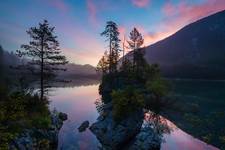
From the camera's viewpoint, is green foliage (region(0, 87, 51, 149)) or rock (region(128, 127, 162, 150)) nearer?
green foliage (region(0, 87, 51, 149))

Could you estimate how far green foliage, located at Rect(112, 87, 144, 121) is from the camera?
2630cm

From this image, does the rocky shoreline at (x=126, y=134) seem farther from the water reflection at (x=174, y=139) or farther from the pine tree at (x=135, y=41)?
the pine tree at (x=135, y=41)

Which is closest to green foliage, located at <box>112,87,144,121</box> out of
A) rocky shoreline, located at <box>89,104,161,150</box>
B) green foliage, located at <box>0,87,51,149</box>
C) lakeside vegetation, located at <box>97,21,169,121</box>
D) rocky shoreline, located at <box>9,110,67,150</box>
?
rocky shoreline, located at <box>89,104,161,150</box>

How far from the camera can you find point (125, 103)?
2638cm

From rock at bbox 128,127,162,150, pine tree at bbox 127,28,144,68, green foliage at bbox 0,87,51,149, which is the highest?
pine tree at bbox 127,28,144,68

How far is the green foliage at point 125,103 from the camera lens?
2630 centimetres

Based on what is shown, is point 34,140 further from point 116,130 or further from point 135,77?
point 135,77

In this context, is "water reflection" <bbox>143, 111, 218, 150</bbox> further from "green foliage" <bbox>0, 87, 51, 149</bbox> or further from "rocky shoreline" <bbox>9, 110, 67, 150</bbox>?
"green foliage" <bbox>0, 87, 51, 149</bbox>

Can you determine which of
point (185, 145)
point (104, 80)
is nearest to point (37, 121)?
point (185, 145)

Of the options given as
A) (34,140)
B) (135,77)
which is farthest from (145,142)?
(135,77)

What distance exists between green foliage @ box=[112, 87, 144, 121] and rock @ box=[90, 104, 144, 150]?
2.17ft

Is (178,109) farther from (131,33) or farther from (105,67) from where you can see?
(105,67)

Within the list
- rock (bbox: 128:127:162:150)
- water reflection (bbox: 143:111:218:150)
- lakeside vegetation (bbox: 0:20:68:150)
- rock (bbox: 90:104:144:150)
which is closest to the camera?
lakeside vegetation (bbox: 0:20:68:150)

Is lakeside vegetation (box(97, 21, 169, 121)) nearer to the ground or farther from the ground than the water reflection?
farther from the ground
